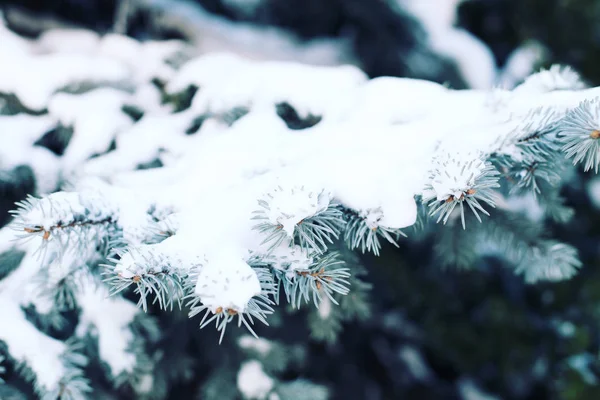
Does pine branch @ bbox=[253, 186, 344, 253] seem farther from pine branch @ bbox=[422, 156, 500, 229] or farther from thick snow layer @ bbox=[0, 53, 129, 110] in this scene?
thick snow layer @ bbox=[0, 53, 129, 110]

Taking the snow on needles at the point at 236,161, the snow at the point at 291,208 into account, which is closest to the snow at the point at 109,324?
the snow on needles at the point at 236,161

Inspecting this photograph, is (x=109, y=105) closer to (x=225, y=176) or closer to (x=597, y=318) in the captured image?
(x=225, y=176)

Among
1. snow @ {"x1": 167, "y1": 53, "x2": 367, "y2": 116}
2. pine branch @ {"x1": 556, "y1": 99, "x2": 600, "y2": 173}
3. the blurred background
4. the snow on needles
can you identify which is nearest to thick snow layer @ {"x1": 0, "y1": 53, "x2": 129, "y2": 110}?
the snow on needles

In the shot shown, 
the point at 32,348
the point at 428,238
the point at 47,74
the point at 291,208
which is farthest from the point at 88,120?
the point at 428,238

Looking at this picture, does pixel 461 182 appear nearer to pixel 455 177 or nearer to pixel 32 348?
pixel 455 177

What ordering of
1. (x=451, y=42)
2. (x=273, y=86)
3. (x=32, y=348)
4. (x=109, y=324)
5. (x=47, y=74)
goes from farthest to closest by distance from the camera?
(x=451, y=42)
(x=47, y=74)
(x=273, y=86)
(x=109, y=324)
(x=32, y=348)

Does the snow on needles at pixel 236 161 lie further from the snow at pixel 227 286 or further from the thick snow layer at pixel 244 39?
the thick snow layer at pixel 244 39

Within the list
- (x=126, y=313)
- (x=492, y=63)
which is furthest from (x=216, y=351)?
(x=492, y=63)

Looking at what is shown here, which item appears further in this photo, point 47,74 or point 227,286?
point 47,74
